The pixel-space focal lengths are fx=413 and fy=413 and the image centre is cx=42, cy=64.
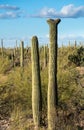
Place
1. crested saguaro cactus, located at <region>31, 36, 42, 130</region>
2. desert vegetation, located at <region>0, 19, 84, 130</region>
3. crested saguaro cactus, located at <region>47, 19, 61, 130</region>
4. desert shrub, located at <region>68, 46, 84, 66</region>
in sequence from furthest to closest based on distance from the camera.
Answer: desert shrub, located at <region>68, 46, 84, 66</region> < crested saguaro cactus, located at <region>31, 36, 42, 130</region> < desert vegetation, located at <region>0, 19, 84, 130</region> < crested saguaro cactus, located at <region>47, 19, 61, 130</region>

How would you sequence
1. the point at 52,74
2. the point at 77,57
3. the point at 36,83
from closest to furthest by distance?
the point at 52,74 < the point at 36,83 < the point at 77,57

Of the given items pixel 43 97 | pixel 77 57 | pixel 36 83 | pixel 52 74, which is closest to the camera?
pixel 52 74

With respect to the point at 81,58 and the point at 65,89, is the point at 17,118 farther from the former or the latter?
the point at 81,58

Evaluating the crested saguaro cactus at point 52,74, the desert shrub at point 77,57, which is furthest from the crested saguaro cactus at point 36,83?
the desert shrub at point 77,57

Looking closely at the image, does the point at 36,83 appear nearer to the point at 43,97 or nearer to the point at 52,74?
the point at 52,74

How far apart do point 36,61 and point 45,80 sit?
87.5 inches

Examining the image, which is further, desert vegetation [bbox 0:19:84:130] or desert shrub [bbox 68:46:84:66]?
desert shrub [bbox 68:46:84:66]

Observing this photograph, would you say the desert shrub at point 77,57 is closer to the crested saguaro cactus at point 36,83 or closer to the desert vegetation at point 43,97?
the desert vegetation at point 43,97

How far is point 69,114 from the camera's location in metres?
16.9

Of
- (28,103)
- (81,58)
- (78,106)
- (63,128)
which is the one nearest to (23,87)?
(28,103)

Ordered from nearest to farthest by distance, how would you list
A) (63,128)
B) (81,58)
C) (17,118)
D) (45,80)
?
1. (63,128)
2. (17,118)
3. (45,80)
4. (81,58)

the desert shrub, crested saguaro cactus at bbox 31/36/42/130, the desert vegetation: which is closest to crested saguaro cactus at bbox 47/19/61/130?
the desert vegetation

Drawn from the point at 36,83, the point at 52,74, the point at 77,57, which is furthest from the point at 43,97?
the point at 77,57

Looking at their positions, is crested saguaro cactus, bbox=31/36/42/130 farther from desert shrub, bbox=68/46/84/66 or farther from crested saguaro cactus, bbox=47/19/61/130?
desert shrub, bbox=68/46/84/66
